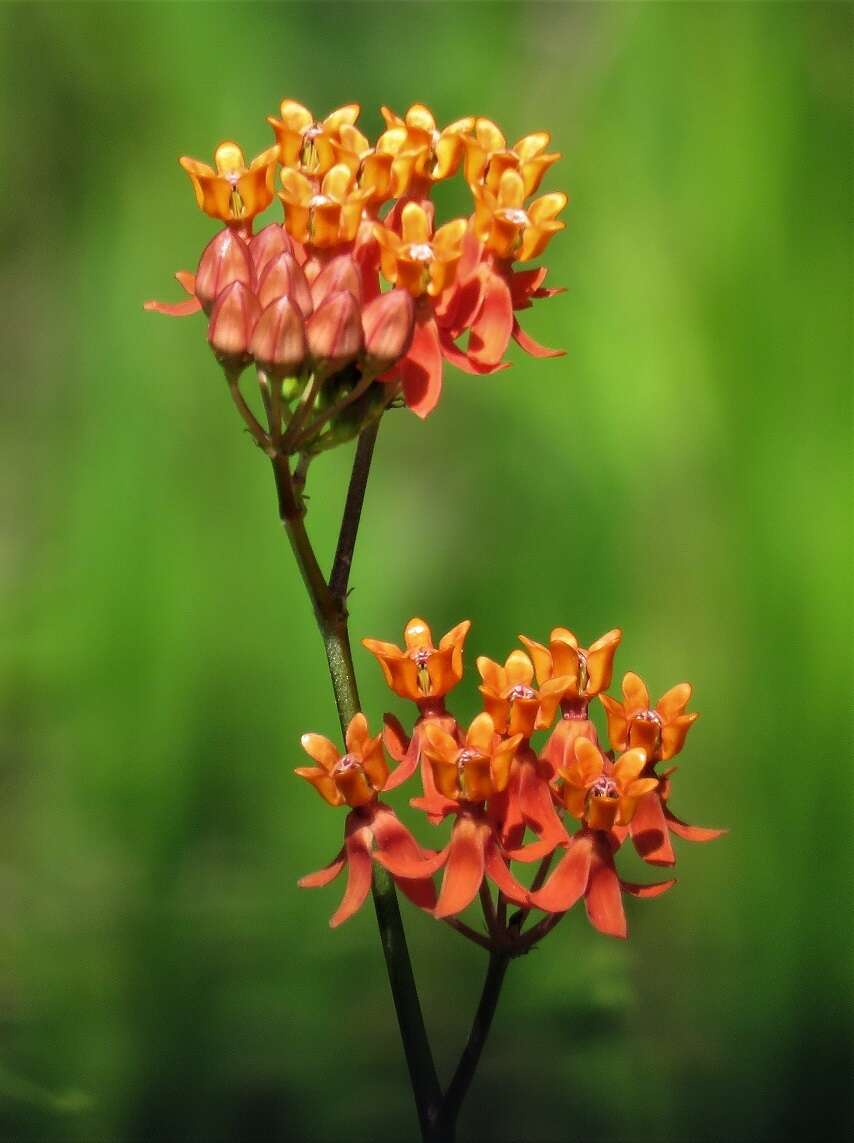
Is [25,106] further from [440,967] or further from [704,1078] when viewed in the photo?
[704,1078]

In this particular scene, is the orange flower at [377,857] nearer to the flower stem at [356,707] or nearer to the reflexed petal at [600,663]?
the flower stem at [356,707]

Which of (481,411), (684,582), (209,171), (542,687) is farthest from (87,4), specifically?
(542,687)

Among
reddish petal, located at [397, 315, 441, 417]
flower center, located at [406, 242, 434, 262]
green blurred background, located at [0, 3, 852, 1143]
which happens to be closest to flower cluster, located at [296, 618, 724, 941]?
reddish petal, located at [397, 315, 441, 417]

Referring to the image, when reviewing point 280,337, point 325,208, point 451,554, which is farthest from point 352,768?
point 451,554

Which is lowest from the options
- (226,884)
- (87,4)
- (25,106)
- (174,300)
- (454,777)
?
(226,884)

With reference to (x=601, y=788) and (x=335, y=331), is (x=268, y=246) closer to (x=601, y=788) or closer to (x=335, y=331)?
(x=335, y=331)
